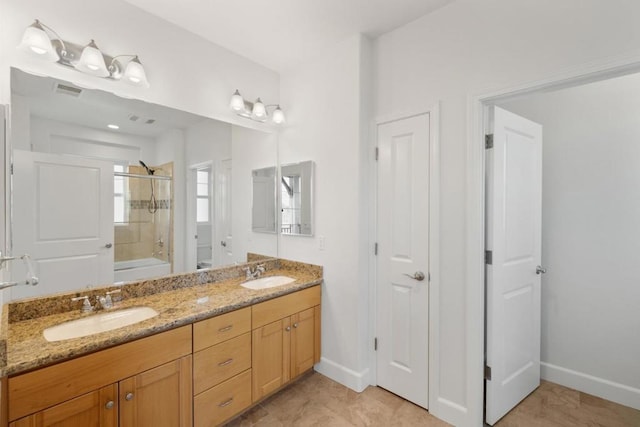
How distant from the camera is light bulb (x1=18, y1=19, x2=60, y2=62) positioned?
1479 mm

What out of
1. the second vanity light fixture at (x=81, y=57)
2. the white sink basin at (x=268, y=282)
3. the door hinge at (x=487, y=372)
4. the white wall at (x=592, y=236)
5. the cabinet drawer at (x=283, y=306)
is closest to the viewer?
the second vanity light fixture at (x=81, y=57)

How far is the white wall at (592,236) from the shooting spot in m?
2.10

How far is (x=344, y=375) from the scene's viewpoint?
2.34 m

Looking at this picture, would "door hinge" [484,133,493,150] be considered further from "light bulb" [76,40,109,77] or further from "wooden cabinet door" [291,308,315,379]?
"light bulb" [76,40,109,77]

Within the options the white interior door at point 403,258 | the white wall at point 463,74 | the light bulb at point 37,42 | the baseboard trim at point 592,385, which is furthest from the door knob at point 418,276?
the light bulb at point 37,42

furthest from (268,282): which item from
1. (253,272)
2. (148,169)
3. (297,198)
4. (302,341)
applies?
(148,169)

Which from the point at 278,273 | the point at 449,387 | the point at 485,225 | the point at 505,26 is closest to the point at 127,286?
the point at 278,273

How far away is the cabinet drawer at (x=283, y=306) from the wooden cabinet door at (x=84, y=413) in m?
0.80

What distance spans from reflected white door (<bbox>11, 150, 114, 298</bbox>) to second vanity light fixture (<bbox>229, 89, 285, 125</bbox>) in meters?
1.07

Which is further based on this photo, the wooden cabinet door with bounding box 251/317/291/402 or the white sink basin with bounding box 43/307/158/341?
the wooden cabinet door with bounding box 251/317/291/402

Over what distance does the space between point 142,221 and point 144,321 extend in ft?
2.35

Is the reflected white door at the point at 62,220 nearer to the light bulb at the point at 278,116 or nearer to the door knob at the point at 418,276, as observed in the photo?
the light bulb at the point at 278,116

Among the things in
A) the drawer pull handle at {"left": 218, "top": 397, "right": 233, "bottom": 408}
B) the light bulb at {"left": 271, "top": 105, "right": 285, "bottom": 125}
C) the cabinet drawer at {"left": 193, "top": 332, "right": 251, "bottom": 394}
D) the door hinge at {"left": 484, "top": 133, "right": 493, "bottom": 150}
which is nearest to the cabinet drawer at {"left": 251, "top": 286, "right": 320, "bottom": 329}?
the cabinet drawer at {"left": 193, "top": 332, "right": 251, "bottom": 394}

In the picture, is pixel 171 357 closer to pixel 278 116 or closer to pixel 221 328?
pixel 221 328
